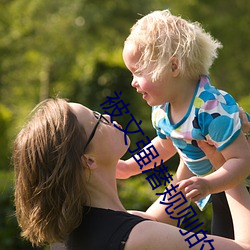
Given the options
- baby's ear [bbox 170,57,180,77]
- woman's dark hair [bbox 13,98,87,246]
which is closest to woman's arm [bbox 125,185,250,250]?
woman's dark hair [bbox 13,98,87,246]

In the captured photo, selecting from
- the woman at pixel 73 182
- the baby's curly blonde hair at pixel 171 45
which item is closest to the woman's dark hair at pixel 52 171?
the woman at pixel 73 182

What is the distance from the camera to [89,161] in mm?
2756

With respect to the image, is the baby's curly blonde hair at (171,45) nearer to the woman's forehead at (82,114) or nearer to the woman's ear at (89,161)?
the woman's forehead at (82,114)

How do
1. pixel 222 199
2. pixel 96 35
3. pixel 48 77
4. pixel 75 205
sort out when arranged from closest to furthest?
pixel 75 205, pixel 222 199, pixel 96 35, pixel 48 77

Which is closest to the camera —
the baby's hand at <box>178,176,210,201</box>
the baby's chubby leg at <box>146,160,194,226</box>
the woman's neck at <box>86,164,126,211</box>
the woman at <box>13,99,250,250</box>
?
the baby's hand at <box>178,176,210,201</box>

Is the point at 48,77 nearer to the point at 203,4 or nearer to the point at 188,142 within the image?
the point at 203,4

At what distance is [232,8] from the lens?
1477 cm

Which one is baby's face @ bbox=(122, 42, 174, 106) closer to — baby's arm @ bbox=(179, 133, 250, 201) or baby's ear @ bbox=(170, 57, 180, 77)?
baby's ear @ bbox=(170, 57, 180, 77)

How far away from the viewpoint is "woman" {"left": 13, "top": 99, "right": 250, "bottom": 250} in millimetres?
2668

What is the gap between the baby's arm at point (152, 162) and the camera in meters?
3.08

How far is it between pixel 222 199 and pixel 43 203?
790 mm

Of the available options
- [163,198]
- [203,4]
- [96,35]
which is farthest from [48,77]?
[163,198]

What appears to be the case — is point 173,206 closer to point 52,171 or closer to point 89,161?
point 89,161

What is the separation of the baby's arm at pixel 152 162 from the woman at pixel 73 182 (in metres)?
0.33
